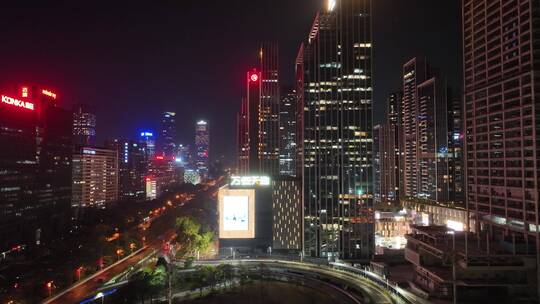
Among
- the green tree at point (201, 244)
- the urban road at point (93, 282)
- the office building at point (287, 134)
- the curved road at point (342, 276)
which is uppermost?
the office building at point (287, 134)

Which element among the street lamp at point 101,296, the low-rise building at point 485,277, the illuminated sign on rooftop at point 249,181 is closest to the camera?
the low-rise building at point 485,277

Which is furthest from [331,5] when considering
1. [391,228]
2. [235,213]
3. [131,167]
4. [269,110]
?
[131,167]

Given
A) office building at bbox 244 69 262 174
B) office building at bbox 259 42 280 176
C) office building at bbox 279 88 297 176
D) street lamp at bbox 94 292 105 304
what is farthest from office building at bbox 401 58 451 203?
street lamp at bbox 94 292 105 304

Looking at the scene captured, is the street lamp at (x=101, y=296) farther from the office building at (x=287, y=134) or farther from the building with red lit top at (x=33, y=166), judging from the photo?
the office building at (x=287, y=134)

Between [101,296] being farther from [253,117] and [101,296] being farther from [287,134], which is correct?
[287,134]

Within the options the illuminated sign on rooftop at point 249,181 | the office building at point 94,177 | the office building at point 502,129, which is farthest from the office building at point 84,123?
the office building at point 502,129

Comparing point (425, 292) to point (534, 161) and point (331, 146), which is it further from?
point (331, 146)

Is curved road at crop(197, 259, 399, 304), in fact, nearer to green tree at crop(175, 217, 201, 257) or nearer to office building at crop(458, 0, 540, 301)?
green tree at crop(175, 217, 201, 257)

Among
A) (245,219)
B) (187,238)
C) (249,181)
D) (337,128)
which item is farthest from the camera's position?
(249,181)

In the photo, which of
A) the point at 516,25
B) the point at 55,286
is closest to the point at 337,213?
the point at 516,25
